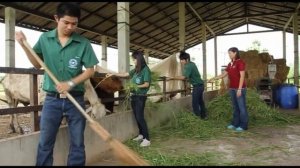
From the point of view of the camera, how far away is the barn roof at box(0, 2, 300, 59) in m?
14.5

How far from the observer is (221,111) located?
29.7 ft

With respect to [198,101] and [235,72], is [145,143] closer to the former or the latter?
[235,72]

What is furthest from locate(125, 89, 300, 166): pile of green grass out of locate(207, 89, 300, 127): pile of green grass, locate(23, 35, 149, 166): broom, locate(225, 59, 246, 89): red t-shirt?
locate(23, 35, 149, 166): broom

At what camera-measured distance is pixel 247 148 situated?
5762 mm

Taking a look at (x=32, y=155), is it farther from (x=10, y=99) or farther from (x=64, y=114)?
(x=10, y=99)

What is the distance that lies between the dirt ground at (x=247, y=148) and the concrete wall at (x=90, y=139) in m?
0.26

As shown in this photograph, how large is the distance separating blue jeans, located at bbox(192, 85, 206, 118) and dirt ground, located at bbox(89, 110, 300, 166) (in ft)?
5.23

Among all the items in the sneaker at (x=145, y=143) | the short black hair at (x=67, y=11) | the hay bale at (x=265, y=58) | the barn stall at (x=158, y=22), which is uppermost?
the barn stall at (x=158, y=22)

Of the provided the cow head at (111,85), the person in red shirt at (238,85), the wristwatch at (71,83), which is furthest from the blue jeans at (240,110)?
the wristwatch at (71,83)

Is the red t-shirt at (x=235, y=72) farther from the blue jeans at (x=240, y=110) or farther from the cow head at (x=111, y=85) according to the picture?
the cow head at (x=111, y=85)

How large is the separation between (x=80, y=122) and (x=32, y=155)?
721 mm

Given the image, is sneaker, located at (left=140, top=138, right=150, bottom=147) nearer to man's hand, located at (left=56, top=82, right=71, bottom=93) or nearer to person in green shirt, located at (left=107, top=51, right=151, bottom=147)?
person in green shirt, located at (left=107, top=51, right=151, bottom=147)

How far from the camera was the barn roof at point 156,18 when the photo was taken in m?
14.5

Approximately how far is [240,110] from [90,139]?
143 inches
